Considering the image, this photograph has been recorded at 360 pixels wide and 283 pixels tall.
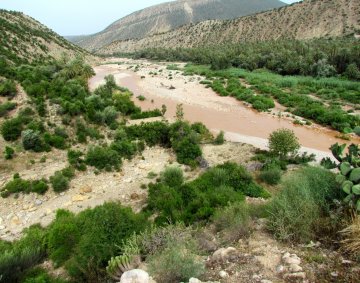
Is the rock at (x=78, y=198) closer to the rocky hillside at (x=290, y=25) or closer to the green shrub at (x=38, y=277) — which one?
the green shrub at (x=38, y=277)

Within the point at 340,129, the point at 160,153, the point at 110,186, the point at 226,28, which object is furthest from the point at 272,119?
the point at 226,28

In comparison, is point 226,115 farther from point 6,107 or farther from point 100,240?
point 100,240

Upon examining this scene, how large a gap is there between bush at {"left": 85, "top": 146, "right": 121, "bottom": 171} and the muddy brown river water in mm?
9437

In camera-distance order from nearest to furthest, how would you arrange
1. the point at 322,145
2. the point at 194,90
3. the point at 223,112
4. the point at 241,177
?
1. the point at 241,177
2. the point at 322,145
3. the point at 223,112
4. the point at 194,90

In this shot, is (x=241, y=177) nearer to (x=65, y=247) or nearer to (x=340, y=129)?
(x=65, y=247)

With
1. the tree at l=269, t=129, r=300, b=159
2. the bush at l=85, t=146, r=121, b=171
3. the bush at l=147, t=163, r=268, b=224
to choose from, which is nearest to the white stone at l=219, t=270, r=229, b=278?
the bush at l=147, t=163, r=268, b=224

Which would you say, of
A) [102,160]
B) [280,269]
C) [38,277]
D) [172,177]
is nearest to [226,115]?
[102,160]

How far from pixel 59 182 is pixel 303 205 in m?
10.6

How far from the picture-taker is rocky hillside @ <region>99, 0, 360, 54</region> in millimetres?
77369

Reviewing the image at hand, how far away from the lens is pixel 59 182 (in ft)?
46.8

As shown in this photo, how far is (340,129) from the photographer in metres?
24.0

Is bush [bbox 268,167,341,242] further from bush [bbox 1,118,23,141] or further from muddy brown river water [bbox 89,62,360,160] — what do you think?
bush [bbox 1,118,23,141]

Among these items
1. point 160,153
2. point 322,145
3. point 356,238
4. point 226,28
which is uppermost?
point 226,28

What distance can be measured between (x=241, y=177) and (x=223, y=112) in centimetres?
1673
